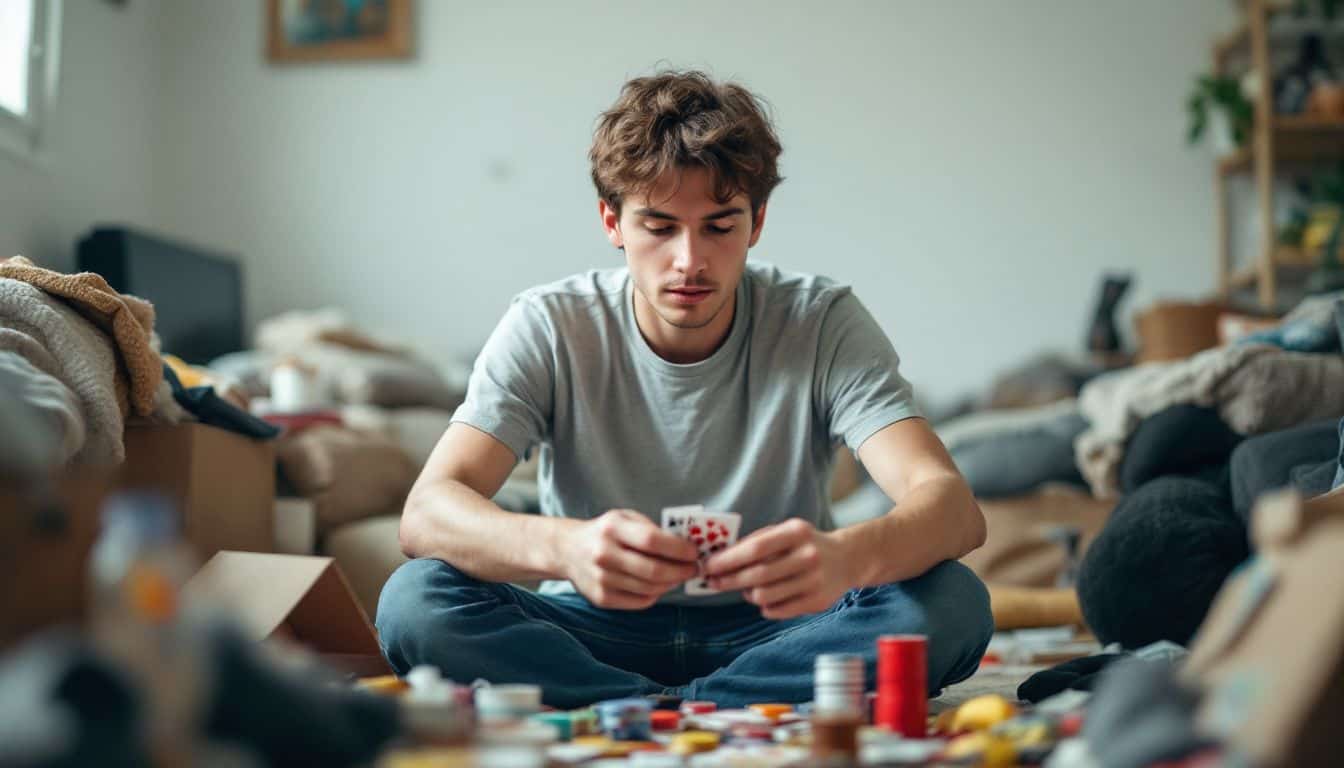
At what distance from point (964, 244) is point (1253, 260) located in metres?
0.99

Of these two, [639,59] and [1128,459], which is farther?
[639,59]

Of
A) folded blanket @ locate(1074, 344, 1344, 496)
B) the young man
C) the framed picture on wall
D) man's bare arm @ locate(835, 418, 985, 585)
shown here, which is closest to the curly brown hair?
the young man

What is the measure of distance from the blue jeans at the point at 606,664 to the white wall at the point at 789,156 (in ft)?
9.77

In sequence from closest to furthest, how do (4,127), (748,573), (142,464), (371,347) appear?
1. (748,573)
2. (142,464)
3. (4,127)
4. (371,347)

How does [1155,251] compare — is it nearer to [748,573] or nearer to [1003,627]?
[1003,627]

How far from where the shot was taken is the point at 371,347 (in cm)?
398

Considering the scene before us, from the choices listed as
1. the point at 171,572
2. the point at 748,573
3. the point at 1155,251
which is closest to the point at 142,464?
the point at 748,573

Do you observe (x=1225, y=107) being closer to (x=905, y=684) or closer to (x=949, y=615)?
(x=949, y=615)

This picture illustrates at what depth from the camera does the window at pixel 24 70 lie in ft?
11.1

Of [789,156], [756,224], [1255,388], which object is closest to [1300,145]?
[789,156]

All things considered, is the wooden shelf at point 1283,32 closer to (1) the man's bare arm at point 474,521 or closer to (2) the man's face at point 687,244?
(2) the man's face at point 687,244

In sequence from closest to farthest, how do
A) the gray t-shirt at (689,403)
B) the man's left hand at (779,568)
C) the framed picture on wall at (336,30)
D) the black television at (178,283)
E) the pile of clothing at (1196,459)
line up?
the man's left hand at (779,568), the gray t-shirt at (689,403), the pile of clothing at (1196,459), the black television at (178,283), the framed picture on wall at (336,30)

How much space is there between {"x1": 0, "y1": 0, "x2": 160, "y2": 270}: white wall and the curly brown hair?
1.99m

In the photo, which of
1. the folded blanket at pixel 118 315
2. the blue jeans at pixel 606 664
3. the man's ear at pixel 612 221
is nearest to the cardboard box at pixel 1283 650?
the blue jeans at pixel 606 664
